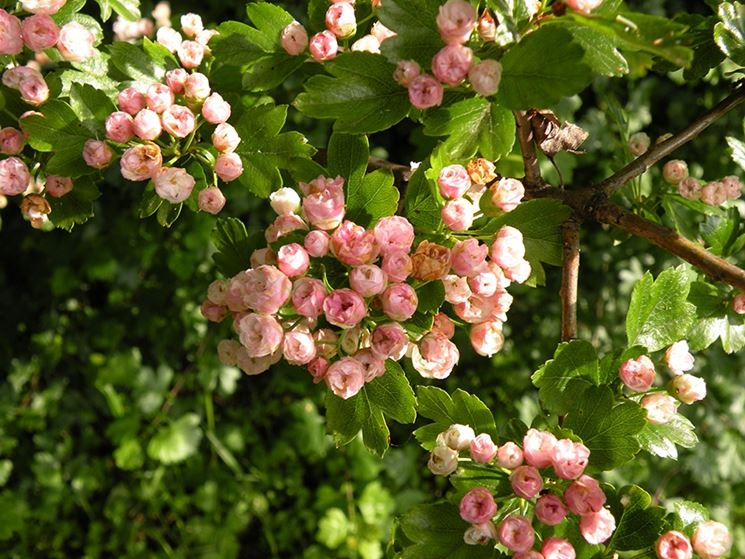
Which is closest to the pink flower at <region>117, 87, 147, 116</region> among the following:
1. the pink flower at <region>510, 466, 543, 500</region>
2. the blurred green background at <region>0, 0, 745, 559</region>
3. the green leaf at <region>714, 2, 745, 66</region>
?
the pink flower at <region>510, 466, 543, 500</region>

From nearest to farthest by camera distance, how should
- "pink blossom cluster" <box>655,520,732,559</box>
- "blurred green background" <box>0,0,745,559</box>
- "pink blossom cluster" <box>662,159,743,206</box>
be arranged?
"pink blossom cluster" <box>655,520,732,559</box>
"pink blossom cluster" <box>662,159,743,206</box>
"blurred green background" <box>0,0,745,559</box>

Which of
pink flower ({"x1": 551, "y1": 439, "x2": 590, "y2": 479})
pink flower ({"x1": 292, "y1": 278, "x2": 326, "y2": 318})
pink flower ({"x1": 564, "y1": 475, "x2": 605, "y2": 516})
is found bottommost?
pink flower ({"x1": 564, "y1": 475, "x2": 605, "y2": 516})

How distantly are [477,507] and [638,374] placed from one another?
0.22 metres

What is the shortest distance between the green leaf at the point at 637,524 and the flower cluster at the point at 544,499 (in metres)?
0.04

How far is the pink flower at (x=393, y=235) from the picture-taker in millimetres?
706

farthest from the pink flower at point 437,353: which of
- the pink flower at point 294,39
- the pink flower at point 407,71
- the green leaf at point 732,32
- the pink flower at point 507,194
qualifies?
the green leaf at point 732,32

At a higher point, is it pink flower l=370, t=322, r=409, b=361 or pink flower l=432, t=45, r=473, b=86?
pink flower l=432, t=45, r=473, b=86

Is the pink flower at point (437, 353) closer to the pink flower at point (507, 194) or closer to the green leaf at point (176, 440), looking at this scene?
the pink flower at point (507, 194)

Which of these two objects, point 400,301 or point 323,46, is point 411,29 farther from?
point 400,301

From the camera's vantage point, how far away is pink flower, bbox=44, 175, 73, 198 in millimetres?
891

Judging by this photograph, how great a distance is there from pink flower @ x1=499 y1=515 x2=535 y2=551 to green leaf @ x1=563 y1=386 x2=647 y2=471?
0.36ft

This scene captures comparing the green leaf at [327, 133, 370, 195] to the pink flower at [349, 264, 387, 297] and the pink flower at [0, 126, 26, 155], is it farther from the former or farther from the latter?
the pink flower at [0, 126, 26, 155]

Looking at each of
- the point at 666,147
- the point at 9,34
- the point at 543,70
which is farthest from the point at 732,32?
the point at 9,34

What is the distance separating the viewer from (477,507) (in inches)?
28.5
